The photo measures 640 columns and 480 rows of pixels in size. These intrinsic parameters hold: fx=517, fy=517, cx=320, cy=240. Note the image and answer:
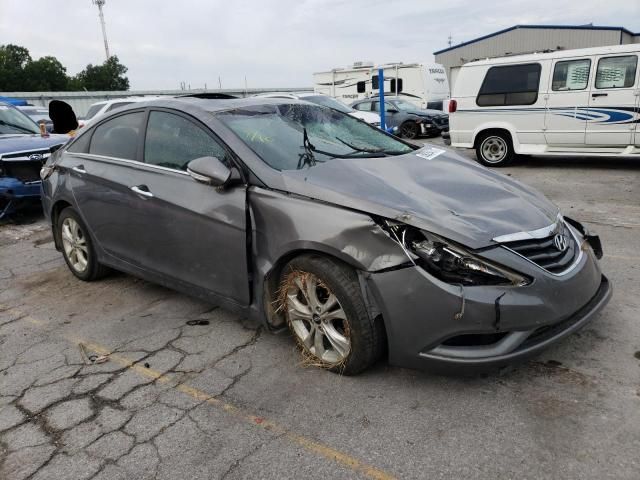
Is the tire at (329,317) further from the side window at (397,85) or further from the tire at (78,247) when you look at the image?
the side window at (397,85)

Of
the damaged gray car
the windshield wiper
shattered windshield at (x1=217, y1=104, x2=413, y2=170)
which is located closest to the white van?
the damaged gray car

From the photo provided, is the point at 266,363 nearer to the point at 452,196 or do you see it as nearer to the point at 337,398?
the point at 337,398

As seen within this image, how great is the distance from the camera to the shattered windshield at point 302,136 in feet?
10.8

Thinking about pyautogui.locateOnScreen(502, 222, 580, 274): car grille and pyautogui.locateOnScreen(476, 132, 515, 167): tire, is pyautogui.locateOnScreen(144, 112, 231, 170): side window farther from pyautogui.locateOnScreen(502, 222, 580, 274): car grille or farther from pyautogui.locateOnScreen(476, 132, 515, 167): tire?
pyautogui.locateOnScreen(476, 132, 515, 167): tire

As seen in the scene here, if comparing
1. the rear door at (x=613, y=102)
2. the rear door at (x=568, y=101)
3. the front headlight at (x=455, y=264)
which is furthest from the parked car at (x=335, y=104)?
the front headlight at (x=455, y=264)

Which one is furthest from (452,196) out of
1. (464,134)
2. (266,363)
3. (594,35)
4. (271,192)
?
(594,35)

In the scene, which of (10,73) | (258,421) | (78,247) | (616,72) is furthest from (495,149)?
(10,73)

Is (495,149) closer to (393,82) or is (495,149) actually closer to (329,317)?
(329,317)

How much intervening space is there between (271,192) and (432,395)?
144 centimetres

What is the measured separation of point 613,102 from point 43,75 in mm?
61011

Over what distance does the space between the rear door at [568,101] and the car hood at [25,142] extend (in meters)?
8.24

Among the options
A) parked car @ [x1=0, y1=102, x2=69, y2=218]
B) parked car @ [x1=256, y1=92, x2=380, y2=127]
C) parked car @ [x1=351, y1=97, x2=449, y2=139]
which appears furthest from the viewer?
parked car @ [x1=351, y1=97, x2=449, y2=139]

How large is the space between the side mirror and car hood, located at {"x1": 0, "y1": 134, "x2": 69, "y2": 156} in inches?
204

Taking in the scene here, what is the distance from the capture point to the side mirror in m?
3.09
